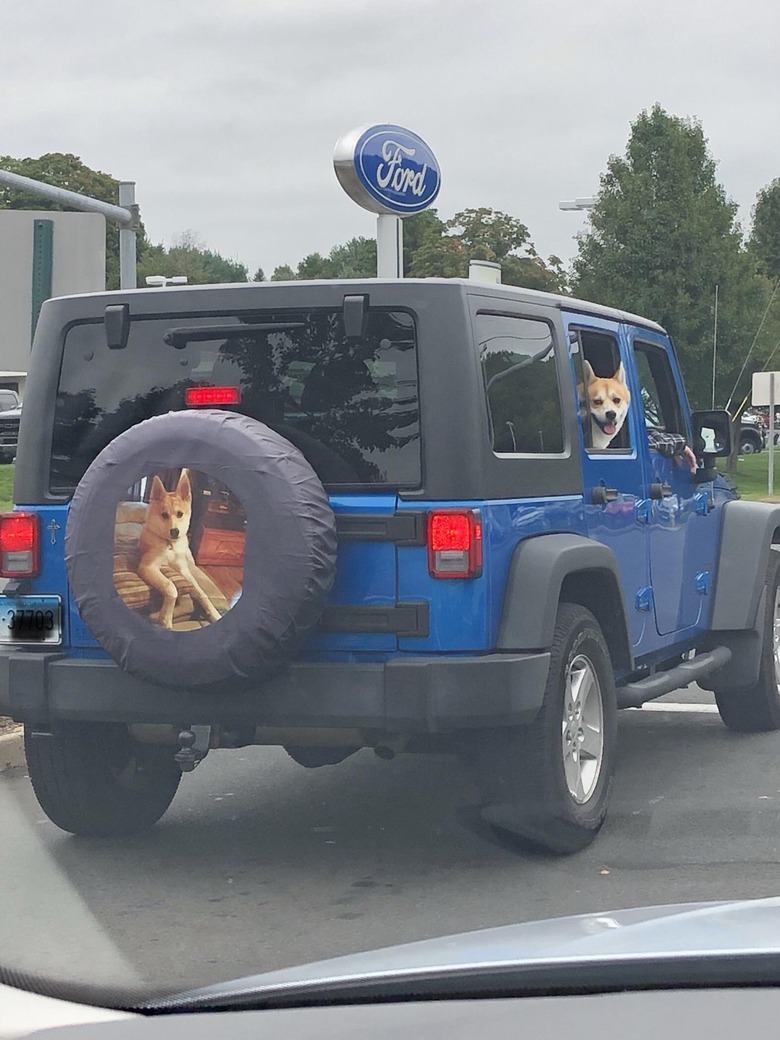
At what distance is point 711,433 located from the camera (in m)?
7.79

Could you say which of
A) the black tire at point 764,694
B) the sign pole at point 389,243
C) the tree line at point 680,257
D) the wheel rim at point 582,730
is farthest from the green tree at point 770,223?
the wheel rim at point 582,730

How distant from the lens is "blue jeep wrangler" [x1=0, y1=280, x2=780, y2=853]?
16.6 feet

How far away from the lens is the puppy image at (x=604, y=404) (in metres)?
6.33

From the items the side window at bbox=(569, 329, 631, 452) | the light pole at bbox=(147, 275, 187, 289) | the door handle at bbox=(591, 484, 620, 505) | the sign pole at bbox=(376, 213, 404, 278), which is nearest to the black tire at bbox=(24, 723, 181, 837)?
the door handle at bbox=(591, 484, 620, 505)

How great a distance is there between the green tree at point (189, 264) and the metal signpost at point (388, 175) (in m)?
93.7

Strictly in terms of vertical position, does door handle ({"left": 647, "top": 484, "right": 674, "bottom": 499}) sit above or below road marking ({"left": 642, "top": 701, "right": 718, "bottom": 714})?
above

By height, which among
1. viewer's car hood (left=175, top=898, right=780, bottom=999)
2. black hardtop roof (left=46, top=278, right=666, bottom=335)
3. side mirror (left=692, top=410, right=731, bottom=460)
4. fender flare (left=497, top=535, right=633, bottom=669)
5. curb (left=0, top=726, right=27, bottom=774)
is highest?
black hardtop roof (left=46, top=278, right=666, bottom=335)

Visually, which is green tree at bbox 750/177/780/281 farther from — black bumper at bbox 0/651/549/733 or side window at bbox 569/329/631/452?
black bumper at bbox 0/651/549/733

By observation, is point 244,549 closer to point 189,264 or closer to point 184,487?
point 184,487

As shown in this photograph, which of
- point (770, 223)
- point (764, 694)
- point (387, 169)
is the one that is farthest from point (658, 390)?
point (770, 223)

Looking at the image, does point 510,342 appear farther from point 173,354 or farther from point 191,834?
point 191,834

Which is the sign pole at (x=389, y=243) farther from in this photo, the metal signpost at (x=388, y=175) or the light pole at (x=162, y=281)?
the light pole at (x=162, y=281)

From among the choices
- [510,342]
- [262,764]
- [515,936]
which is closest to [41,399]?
[510,342]

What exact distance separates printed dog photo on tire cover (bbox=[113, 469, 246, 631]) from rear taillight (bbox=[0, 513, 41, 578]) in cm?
60
